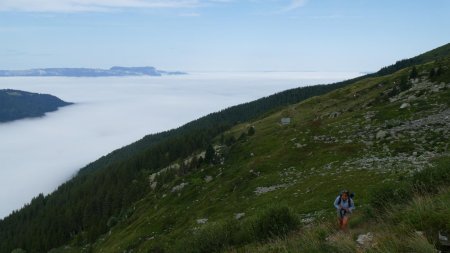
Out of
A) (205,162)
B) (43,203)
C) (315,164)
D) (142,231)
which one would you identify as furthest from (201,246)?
(43,203)

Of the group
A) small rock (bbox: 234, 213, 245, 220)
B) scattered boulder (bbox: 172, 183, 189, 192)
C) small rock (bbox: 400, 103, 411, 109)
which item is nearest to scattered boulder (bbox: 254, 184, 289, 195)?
small rock (bbox: 234, 213, 245, 220)

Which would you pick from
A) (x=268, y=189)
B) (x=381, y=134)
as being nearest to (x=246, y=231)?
(x=268, y=189)

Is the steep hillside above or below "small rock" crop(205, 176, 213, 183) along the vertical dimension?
above

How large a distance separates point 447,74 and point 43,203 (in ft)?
565

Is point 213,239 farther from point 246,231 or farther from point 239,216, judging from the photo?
point 239,216

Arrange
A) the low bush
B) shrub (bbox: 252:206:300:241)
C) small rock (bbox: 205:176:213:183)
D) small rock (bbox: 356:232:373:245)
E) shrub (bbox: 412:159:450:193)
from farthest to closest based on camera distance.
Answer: small rock (bbox: 205:176:213:183)
the low bush
shrub (bbox: 252:206:300:241)
shrub (bbox: 412:159:450:193)
small rock (bbox: 356:232:373:245)

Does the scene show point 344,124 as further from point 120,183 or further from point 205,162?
point 120,183

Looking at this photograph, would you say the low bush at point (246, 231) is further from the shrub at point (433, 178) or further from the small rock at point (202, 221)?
the small rock at point (202, 221)

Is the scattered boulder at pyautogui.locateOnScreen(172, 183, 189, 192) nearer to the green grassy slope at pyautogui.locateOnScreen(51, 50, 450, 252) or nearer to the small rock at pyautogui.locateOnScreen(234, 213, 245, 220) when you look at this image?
the green grassy slope at pyautogui.locateOnScreen(51, 50, 450, 252)

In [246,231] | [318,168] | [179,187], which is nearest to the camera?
[246,231]

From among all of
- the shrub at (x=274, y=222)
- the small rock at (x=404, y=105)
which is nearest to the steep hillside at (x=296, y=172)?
the shrub at (x=274, y=222)

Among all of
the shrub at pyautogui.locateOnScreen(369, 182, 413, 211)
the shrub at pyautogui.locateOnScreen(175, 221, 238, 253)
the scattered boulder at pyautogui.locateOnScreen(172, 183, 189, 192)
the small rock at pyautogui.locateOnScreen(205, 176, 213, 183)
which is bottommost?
the scattered boulder at pyautogui.locateOnScreen(172, 183, 189, 192)

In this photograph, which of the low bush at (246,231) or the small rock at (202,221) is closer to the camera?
the low bush at (246,231)

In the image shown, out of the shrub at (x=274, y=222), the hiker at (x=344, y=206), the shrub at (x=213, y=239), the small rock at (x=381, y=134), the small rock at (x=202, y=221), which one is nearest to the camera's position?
the hiker at (x=344, y=206)
